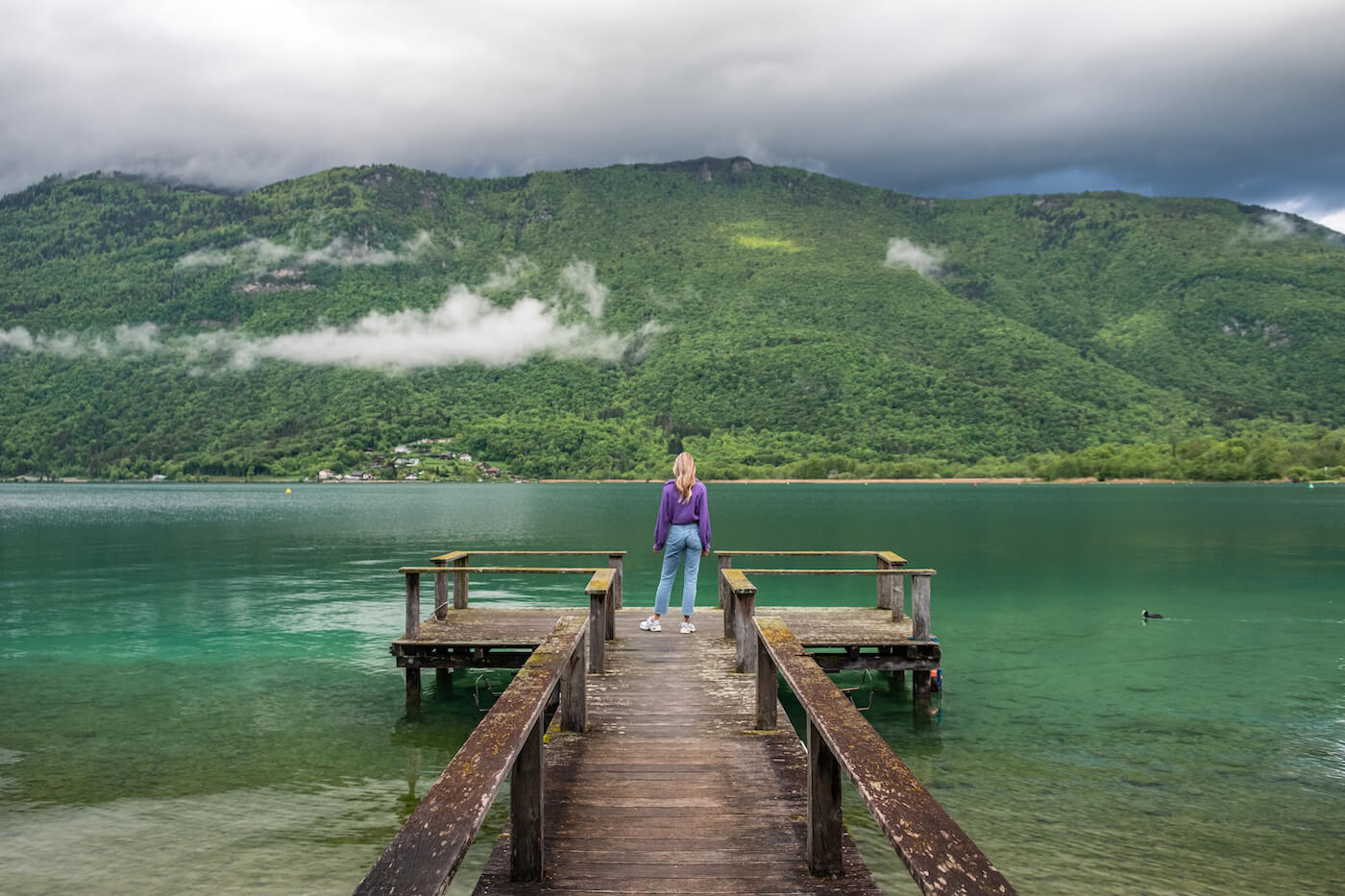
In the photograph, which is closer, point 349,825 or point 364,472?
point 349,825

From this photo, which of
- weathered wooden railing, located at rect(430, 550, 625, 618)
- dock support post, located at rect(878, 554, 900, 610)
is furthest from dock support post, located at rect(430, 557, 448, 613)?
dock support post, located at rect(878, 554, 900, 610)

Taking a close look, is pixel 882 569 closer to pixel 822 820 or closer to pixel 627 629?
pixel 627 629

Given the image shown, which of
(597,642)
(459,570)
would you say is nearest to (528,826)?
(597,642)

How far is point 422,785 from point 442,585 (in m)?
4.95

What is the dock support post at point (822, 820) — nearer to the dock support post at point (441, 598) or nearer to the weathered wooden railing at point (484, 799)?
the weathered wooden railing at point (484, 799)

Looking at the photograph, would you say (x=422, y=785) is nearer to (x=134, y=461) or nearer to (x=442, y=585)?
(x=442, y=585)

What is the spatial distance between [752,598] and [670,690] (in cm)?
134

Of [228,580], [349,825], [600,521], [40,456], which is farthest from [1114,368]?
[40,456]

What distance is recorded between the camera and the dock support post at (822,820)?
4773mm

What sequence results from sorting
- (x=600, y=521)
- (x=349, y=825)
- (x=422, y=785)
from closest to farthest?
(x=349, y=825) < (x=422, y=785) < (x=600, y=521)

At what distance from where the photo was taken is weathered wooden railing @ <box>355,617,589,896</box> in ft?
9.40

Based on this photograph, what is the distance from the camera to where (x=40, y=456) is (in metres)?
185

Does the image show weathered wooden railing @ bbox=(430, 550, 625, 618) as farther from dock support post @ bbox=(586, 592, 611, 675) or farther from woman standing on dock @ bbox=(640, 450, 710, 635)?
dock support post @ bbox=(586, 592, 611, 675)

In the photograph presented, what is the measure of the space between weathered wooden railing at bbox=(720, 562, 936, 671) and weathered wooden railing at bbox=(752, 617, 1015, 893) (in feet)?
9.71
